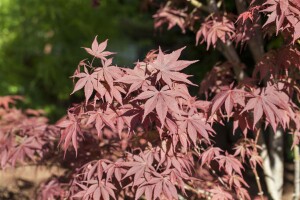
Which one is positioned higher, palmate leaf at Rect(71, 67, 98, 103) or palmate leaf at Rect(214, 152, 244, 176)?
palmate leaf at Rect(71, 67, 98, 103)

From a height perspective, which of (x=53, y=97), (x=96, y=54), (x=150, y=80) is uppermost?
(x=53, y=97)

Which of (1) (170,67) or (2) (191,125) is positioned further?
(2) (191,125)

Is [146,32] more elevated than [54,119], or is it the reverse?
[146,32]

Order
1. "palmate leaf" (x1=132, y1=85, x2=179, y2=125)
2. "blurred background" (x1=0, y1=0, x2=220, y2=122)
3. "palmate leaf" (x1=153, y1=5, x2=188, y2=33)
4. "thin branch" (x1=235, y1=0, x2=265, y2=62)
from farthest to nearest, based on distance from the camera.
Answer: "blurred background" (x1=0, y1=0, x2=220, y2=122) → "palmate leaf" (x1=153, y1=5, x2=188, y2=33) → "thin branch" (x1=235, y1=0, x2=265, y2=62) → "palmate leaf" (x1=132, y1=85, x2=179, y2=125)

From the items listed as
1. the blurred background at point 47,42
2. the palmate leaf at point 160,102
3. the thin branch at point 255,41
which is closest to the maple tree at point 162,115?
the palmate leaf at point 160,102

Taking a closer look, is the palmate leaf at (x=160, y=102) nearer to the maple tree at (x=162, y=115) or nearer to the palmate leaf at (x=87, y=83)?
the maple tree at (x=162, y=115)

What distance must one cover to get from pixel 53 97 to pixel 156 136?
575cm

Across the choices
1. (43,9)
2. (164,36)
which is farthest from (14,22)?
(164,36)

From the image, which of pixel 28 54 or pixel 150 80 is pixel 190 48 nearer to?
pixel 28 54

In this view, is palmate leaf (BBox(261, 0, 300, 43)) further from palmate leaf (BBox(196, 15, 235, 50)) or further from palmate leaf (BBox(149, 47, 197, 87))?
palmate leaf (BBox(196, 15, 235, 50))

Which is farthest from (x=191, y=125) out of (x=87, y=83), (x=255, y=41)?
(x=255, y=41)

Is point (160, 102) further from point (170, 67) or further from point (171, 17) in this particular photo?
point (171, 17)

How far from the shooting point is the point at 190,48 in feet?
18.6

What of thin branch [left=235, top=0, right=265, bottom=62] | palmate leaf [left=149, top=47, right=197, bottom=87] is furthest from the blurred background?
palmate leaf [left=149, top=47, right=197, bottom=87]
